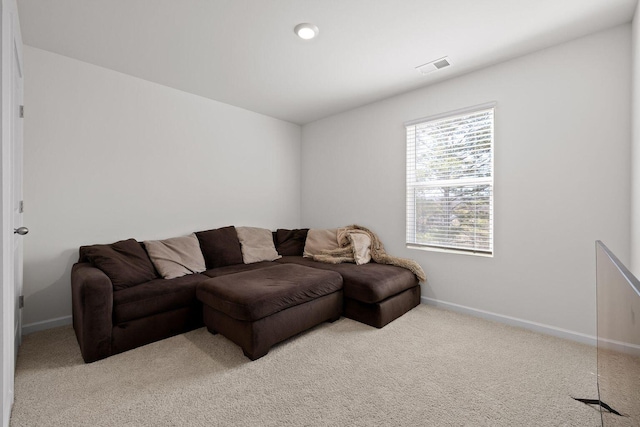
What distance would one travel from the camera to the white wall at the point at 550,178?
86.1 inches

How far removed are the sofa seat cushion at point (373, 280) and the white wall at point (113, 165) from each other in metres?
1.81

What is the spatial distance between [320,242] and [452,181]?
178 centimetres

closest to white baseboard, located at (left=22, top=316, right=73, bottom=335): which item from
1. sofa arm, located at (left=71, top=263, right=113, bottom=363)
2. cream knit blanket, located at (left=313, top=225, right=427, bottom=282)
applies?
sofa arm, located at (left=71, top=263, right=113, bottom=363)

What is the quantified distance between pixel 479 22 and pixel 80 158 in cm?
364

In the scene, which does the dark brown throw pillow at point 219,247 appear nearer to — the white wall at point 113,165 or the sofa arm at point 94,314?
the white wall at point 113,165

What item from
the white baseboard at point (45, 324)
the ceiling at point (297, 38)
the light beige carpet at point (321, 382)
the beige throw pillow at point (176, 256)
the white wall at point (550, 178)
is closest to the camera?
the light beige carpet at point (321, 382)

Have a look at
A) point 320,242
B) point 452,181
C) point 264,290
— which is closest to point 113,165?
point 264,290

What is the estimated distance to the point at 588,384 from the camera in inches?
69.5

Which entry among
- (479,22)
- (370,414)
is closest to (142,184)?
(370,414)

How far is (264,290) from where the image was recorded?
2242 mm

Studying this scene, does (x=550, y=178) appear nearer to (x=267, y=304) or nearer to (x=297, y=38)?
(x=297, y=38)

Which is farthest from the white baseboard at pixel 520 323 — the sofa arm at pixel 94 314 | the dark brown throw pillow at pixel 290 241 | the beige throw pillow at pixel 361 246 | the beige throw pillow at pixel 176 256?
the sofa arm at pixel 94 314

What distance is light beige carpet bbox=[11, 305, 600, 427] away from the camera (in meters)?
1.51

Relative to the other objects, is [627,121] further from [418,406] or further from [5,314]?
[5,314]
